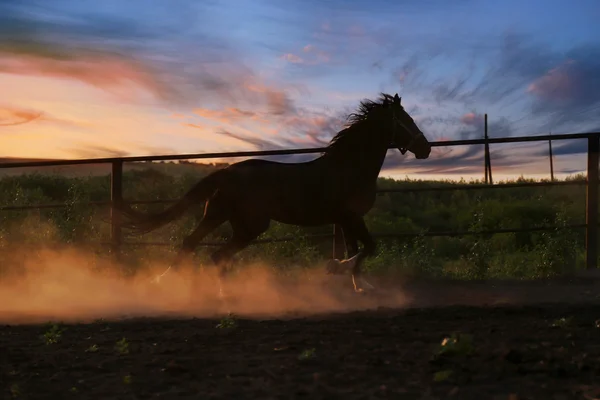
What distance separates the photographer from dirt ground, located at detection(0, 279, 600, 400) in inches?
101

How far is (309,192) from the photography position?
638cm

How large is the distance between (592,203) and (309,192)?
159 inches

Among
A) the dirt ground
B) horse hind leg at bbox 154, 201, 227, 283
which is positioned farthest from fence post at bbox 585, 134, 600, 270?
horse hind leg at bbox 154, 201, 227, 283

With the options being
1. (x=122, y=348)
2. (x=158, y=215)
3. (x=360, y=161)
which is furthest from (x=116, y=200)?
(x=122, y=348)

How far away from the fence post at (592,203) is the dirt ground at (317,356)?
3267mm

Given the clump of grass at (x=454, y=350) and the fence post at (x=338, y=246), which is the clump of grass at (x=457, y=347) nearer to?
the clump of grass at (x=454, y=350)

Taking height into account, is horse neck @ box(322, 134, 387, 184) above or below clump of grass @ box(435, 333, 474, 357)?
above

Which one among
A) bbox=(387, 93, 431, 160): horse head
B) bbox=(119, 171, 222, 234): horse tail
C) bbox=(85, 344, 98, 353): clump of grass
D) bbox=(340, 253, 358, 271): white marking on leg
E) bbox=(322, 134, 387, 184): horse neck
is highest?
bbox=(387, 93, 431, 160): horse head

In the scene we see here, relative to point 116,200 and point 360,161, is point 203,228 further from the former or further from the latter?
point 116,200

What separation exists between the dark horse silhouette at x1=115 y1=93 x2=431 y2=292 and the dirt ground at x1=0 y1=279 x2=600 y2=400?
1626 mm

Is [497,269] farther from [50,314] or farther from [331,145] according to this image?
[50,314]

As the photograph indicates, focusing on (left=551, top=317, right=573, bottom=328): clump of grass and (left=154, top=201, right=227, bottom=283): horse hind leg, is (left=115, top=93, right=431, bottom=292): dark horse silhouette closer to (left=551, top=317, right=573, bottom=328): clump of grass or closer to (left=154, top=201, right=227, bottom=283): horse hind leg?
(left=154, top=201, right=227, bottom=283): horse hind leg

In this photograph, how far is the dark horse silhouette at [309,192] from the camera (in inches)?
248

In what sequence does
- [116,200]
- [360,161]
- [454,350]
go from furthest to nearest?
[116,200], [360,161], [454,350]
